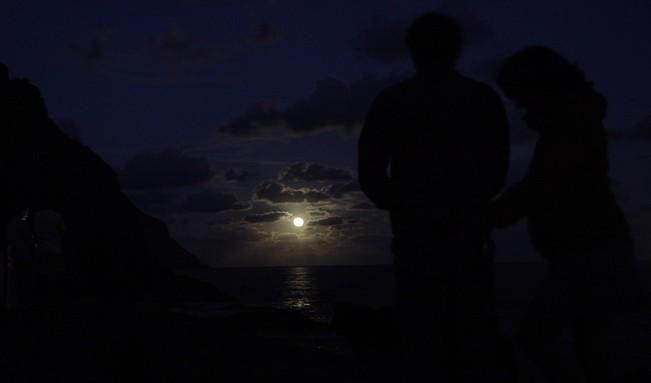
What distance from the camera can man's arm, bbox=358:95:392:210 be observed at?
3.04m

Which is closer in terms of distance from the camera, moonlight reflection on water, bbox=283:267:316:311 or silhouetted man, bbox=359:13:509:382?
silhouetted man, bbox=359:13:509:382

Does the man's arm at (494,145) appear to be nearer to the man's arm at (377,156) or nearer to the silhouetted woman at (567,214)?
the silhouetted woman at (567,214)

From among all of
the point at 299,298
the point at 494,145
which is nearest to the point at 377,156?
the point at 494,145

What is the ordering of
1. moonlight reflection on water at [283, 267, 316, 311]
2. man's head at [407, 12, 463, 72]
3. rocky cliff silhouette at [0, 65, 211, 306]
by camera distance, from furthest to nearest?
moonlight reflection on water at [283, 267, 316, 311] → rocky cliff silhouette at [0, 65, 211, 306] → man's head at [407, 12, 463, 72]

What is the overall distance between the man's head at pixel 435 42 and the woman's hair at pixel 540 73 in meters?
0.31

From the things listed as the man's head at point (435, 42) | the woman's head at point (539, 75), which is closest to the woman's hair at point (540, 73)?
the woman's head at point (539, 75)

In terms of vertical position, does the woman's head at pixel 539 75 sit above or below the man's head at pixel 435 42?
below

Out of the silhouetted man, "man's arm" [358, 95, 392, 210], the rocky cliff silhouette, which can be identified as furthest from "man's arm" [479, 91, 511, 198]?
the rocky cliff silhouette

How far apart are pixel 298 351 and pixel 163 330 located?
2315 mm

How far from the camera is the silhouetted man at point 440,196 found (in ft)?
9.69

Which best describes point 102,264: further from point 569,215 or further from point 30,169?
point 569,215

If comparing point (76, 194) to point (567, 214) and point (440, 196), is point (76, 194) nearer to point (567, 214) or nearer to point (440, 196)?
point (440, 196)

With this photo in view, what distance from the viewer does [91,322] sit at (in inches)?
425

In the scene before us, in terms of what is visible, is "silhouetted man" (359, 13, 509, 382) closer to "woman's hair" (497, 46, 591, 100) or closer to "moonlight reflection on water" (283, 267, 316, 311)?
"woman's hair" (497, 46, 591, 100)
